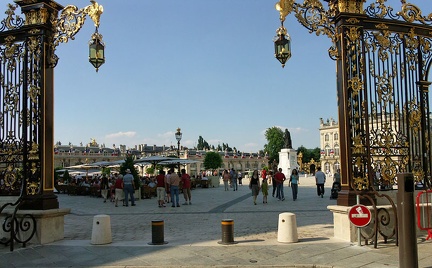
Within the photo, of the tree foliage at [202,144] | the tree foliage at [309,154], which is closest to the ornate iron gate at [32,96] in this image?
the tree foliage at [309,154]

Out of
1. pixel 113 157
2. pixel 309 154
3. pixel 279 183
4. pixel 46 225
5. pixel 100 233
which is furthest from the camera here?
pixel 309 154

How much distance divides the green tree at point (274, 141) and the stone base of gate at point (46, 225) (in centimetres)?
10794

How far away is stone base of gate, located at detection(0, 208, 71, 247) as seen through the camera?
33.0 feet

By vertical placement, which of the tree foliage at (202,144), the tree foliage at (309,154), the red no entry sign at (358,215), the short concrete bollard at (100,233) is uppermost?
the tree foliage at (202,144)

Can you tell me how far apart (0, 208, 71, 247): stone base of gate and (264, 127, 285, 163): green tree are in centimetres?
10794

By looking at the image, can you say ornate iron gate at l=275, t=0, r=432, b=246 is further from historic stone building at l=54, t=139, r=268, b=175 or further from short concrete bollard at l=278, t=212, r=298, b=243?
historic stone building at l=54, t=139, r=268, b=175

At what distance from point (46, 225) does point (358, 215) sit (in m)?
7.37

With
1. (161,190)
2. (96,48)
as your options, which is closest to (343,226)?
(96,48)

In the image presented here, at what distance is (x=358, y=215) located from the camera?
8953mm

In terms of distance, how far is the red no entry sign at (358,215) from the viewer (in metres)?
8.91

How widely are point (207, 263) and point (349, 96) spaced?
5.26 m

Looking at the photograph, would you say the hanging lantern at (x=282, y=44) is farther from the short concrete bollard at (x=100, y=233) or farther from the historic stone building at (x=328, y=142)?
the historic stone building at (x=328, y=142)

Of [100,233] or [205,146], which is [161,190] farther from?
[205,146]

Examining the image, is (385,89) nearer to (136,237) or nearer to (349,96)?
(349,96)
